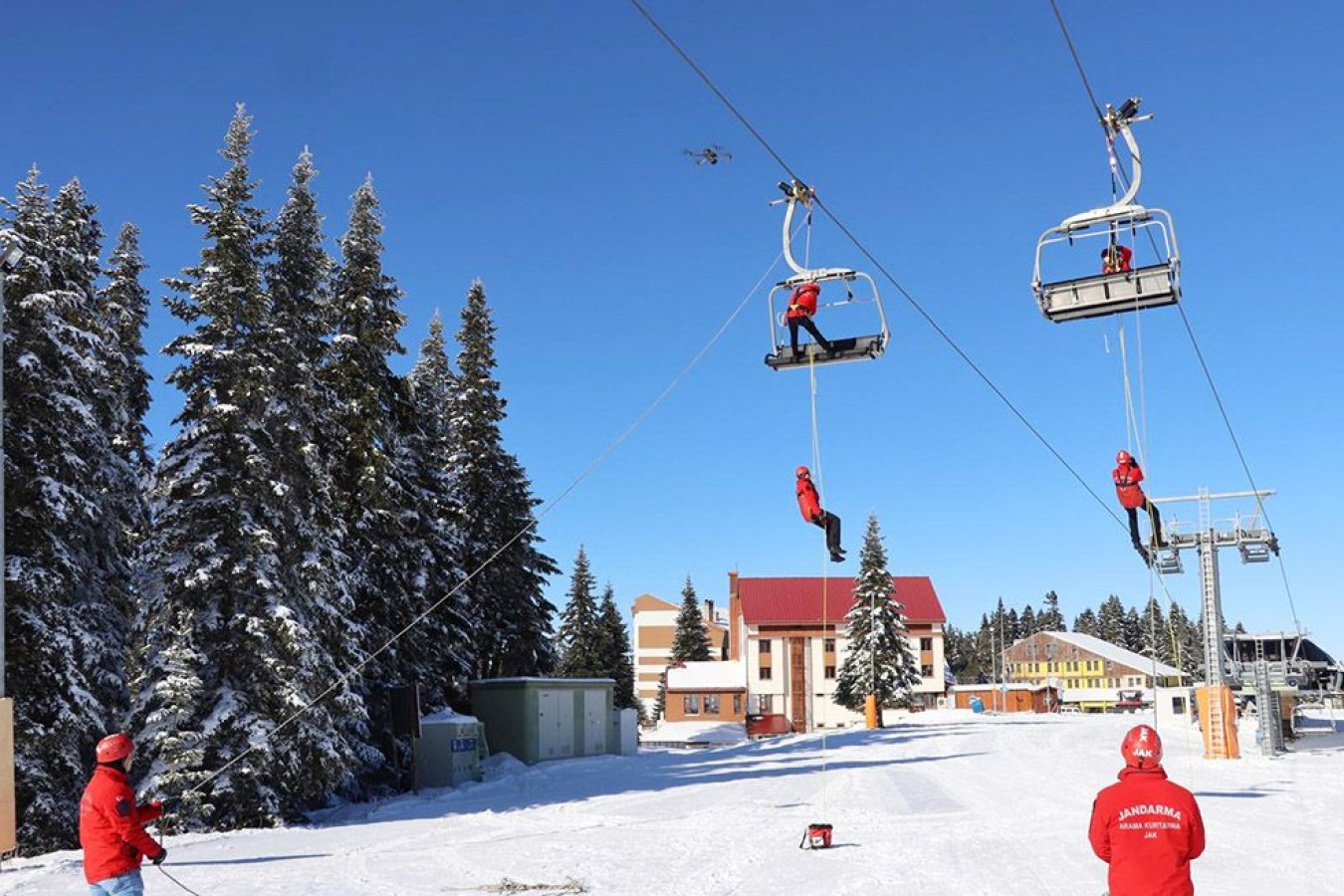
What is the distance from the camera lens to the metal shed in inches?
1383

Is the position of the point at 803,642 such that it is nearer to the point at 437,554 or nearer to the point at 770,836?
the point at 437,554

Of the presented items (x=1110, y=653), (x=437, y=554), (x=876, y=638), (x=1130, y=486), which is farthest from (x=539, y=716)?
(x=1110, y=653)

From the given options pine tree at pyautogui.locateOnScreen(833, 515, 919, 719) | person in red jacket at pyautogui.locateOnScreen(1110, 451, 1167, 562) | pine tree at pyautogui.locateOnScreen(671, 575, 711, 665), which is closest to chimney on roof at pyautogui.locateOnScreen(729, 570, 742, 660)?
pine tree at pyautogui.locateOnScreen(671, 575, 711, 665)

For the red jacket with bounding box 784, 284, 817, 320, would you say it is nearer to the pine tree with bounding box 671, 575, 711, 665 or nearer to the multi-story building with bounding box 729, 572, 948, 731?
the multi-story building with bounding box 729, 572, 948, 731

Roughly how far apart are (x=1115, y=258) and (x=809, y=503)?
217 inches

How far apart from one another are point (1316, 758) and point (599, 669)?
140 feet

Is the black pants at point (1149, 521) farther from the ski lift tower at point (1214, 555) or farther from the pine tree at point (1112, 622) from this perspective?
the pine tree at point (1112, 622)

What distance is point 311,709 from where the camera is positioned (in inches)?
877

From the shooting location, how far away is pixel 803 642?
8300cm

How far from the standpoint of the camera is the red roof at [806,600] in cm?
8369

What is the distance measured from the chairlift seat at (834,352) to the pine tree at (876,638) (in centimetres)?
4689

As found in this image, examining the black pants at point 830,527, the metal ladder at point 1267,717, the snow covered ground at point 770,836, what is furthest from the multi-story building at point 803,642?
the black pants at point 830,527

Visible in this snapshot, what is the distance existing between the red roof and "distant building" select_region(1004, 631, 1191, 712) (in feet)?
110

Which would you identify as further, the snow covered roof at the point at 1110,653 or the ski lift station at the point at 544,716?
the snow covered roof at the point at 1110,653
